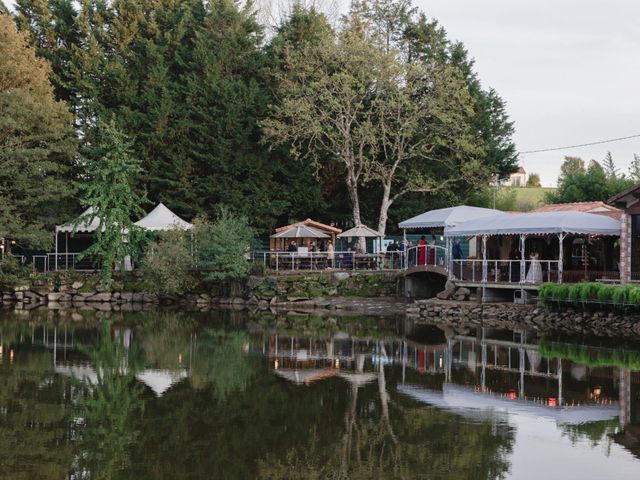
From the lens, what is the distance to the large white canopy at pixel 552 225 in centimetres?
3606

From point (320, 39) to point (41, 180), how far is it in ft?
57.0

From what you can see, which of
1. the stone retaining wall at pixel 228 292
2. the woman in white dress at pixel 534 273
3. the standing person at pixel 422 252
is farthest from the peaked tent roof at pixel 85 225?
the woman in white dress at pixel 534 273

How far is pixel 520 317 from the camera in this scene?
118 feet

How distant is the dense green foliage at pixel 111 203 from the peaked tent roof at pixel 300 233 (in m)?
7.42

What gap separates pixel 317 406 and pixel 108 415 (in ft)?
13.2

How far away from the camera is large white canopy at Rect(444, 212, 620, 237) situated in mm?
36062

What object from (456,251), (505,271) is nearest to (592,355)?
(505,271)

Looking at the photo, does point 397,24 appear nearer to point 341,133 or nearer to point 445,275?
point 341,133

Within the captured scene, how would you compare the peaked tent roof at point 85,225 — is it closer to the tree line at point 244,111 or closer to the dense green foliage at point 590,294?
the tree line at point 244,111

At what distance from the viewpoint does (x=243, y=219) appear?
1815 inches

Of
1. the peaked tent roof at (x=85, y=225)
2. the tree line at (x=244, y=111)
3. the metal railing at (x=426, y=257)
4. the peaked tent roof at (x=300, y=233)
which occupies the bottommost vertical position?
the metal railing at (x=426, y=257)

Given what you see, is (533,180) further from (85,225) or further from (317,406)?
(317,406)

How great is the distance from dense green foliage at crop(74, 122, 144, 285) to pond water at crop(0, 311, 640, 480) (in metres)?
15.5

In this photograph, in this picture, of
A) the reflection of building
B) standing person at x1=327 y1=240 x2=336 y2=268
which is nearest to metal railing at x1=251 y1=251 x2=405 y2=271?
standing person at x1=327 y1=240 x2=336 y2=268
